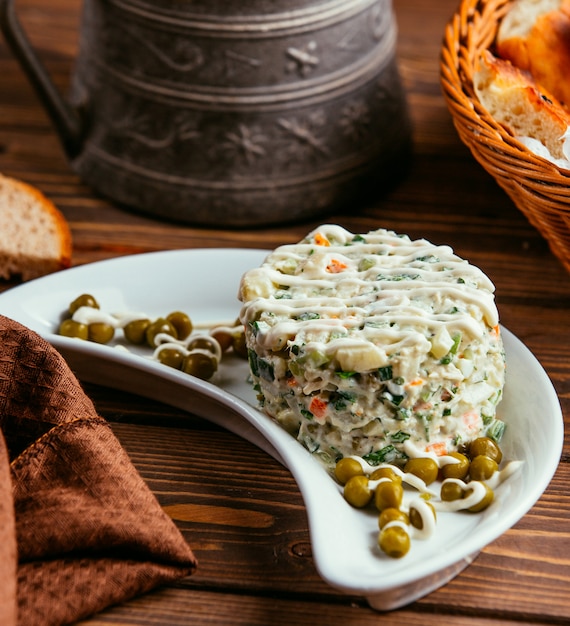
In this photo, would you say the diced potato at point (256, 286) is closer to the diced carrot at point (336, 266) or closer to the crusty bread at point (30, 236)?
the diced carrot at point (336, 266)

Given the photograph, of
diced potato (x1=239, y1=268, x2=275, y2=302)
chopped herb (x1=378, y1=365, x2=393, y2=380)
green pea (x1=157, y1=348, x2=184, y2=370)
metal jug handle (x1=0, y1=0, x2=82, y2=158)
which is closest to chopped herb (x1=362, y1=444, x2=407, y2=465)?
chopped herb (x1=378, y1=365, x2=393, y2=380)

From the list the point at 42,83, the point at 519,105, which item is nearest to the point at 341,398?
the point at 519,105

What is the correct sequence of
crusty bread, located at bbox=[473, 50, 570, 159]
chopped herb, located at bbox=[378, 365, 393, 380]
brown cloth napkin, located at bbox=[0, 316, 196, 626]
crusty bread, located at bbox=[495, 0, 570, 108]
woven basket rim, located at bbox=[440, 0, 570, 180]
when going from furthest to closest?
crusty bread, located at bbox=[495, 0, 570, 108], crusty bread, located at bbox=[473, 50, 570, 159], woven basket rim, located at bbox=[440, 0, 570, 180], chopped herb, located at bbox=[378, 365, 393, 380], brown cloth napkin, located at bbox=[0, 316, 196, 626]

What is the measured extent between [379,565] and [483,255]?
0.95 metres

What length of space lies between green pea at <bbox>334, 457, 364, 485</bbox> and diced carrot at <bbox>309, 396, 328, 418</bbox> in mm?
68

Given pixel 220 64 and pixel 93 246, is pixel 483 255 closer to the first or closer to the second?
pixel 220 64

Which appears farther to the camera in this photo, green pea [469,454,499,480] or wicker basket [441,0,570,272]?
wicker basket [441,0,570,272]

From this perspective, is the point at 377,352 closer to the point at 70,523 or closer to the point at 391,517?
the point at 391,517

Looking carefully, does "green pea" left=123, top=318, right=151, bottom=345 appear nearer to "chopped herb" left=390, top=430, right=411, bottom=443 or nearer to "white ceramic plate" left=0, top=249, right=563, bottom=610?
"white ceramic plate" left=0, top=249, right=563, bottom=610

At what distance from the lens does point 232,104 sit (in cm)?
180


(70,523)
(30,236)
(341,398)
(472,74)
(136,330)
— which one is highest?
(472,74)

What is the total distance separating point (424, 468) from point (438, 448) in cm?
5

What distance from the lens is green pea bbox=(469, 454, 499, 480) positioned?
1.24 metres

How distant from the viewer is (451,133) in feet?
7.51
